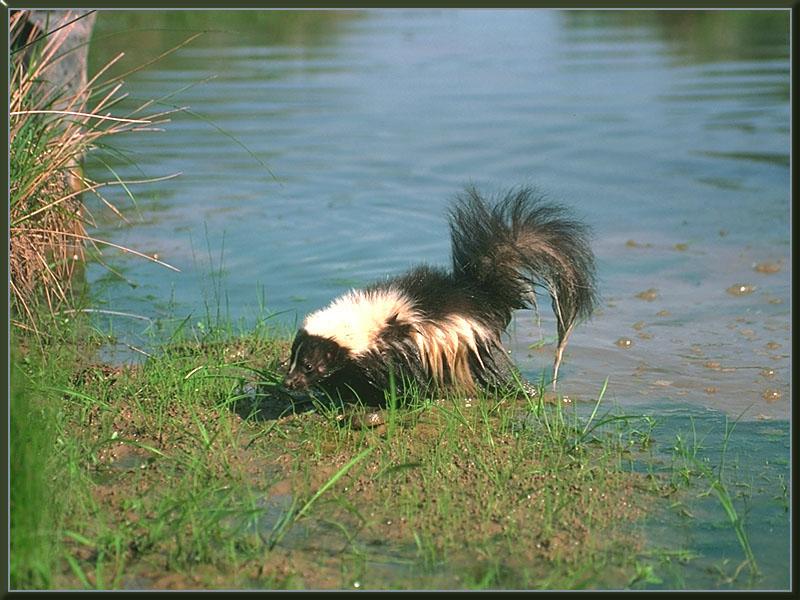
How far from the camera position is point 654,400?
230 inches

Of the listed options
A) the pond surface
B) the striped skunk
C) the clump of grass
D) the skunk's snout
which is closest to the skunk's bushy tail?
the striped skunk

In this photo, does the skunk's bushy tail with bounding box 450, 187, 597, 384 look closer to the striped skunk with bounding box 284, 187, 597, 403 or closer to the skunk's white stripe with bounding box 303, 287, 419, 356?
the striped skunk with bounding box 284, 187, 597, 403

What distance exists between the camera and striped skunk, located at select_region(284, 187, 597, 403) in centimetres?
526

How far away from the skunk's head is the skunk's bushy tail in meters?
0.80

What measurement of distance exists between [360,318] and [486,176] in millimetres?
5727

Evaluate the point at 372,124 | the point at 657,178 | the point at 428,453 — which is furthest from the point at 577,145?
the point at 428,453

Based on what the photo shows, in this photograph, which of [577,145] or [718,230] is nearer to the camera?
[718,230]

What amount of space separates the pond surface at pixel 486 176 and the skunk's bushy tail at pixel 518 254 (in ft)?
2.24

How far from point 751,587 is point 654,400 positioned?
1928 mm

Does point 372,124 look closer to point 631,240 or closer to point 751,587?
point 631,240

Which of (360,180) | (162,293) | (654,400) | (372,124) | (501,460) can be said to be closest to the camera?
(501,460)

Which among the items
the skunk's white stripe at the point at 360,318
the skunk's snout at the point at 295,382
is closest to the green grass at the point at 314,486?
the skunk's snout at the point at 295,382

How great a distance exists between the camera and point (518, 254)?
5.52 m

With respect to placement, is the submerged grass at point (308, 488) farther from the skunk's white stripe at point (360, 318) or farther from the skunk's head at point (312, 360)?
the skunk's white stripe at point (360, 318)
